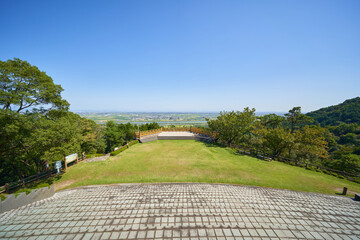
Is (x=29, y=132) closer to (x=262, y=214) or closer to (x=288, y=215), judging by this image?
(x=262, y=214)

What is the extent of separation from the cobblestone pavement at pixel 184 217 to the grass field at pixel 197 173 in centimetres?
252

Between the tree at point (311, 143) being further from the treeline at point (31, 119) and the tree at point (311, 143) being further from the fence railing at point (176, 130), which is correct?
the treeline at point (31, 119)

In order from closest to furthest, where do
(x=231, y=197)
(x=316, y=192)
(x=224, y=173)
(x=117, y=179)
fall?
(x=231, y=197) → (x=316, y=192) → (x=117, y=179) → (x=224, y=173)

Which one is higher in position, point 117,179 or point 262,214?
point 262,214

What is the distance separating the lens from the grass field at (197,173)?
10500 mm

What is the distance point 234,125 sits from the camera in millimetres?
20766

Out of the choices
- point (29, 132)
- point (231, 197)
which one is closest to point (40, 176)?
point (29, 132)

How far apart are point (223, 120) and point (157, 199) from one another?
18.4m

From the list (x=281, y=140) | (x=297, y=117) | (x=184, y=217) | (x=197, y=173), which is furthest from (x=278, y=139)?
(x=297, y=117)

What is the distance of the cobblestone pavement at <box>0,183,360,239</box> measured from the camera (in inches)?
184

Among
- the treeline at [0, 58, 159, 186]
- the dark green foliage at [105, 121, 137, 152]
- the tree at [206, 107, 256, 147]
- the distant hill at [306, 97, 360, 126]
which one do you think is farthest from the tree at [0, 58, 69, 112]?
the distant hill at [306, 97, 360, 126]

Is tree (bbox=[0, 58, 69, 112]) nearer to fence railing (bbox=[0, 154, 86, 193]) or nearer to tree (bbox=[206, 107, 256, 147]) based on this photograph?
fence railing (bbox=[0, 154, 86, 193])

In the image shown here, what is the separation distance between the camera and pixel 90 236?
454 centimetres

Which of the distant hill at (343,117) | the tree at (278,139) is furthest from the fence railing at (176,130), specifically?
the distant hill at (343,117)
